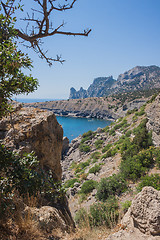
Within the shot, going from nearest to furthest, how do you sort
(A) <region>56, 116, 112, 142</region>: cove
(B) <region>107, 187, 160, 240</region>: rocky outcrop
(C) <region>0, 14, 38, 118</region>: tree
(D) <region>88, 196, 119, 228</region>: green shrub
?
(C) <region>0, 14, 38, 118</region>: tree < (B) <region>107, 187, 160, 240</region>: rocky outcrop < (D) <region>88, 196, 119, 228</region>: green shrub < (A) <region>56, 116, 112, 142</region>: cove

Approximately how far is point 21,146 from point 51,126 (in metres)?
1.54

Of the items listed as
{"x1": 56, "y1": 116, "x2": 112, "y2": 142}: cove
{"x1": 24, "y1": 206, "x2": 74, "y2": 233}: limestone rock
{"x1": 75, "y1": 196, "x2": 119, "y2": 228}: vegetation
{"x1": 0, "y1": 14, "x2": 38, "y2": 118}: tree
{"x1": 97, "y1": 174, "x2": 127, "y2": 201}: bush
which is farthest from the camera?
{"x1": 56, "y1": 116, "x2": 112, "y2": 142}: cove

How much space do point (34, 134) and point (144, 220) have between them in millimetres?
4188

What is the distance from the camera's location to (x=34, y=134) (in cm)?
528

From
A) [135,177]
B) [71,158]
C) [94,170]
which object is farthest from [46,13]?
[71,158]

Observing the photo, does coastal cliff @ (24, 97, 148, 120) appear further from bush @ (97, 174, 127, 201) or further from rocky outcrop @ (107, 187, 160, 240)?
rocky outcrop @ (107, 187, 160, 240)

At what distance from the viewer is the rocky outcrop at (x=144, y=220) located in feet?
11.1

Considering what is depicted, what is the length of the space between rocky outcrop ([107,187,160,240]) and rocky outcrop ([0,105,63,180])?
10.6ft

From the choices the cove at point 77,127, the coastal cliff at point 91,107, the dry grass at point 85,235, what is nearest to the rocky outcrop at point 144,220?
the dry grass at point 85,235

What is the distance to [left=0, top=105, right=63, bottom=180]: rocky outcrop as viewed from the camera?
486 centimetres

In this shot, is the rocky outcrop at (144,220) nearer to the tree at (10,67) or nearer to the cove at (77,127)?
the tree at (10,67)

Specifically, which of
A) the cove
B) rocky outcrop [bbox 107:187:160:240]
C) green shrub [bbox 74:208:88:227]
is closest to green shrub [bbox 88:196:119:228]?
green shrub [bbox 74:208:88:227]

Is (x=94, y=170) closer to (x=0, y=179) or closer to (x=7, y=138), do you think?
(x=7, y=138)

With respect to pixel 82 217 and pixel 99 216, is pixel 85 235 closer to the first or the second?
pixel 99 216
